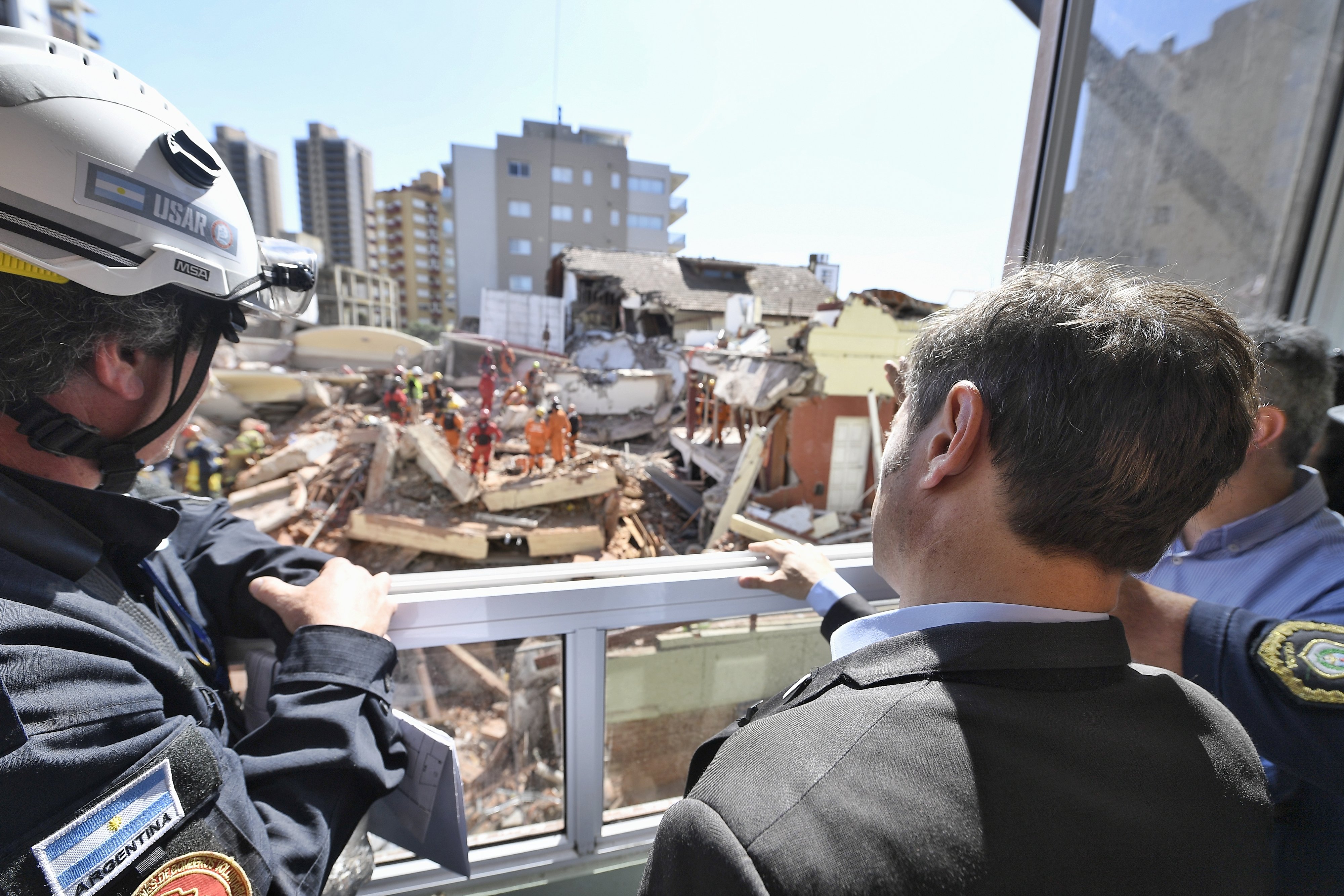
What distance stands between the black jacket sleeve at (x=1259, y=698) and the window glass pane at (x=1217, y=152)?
5.60ft

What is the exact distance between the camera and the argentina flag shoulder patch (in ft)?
1.94

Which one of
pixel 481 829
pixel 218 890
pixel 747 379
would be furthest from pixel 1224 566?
pixel 747 379

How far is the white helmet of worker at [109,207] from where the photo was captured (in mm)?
812

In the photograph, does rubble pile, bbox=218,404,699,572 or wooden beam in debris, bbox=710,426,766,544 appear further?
wooden beam in debris, bbox=710,426,766,544

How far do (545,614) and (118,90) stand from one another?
4.00 ft

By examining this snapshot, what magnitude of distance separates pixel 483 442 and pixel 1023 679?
713 cm

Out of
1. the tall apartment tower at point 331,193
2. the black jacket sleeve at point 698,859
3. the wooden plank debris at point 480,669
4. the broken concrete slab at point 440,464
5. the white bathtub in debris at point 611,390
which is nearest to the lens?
the black jacket sleeve at point 698,859

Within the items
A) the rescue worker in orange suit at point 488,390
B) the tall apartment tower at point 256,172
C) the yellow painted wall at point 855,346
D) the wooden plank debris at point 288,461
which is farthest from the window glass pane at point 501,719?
the tall apartment tower at point 256,172

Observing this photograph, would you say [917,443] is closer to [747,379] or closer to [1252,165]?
[1252,165]

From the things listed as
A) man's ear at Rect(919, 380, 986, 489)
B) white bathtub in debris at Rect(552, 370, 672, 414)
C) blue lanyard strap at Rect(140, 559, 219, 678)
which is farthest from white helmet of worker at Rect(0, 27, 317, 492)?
white bathtub in debris at Rect(552, 370, 672, 414)

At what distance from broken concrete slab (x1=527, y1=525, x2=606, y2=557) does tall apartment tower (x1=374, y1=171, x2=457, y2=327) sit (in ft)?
127

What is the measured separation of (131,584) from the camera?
99cm

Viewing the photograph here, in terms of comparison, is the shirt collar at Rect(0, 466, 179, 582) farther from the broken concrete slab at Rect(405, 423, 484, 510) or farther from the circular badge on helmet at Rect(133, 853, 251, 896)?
the broken concrete slab at Rect(405, 423, 484, 510)

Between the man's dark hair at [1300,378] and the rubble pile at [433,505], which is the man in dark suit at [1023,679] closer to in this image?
the man's dark hair at [1300,378]
